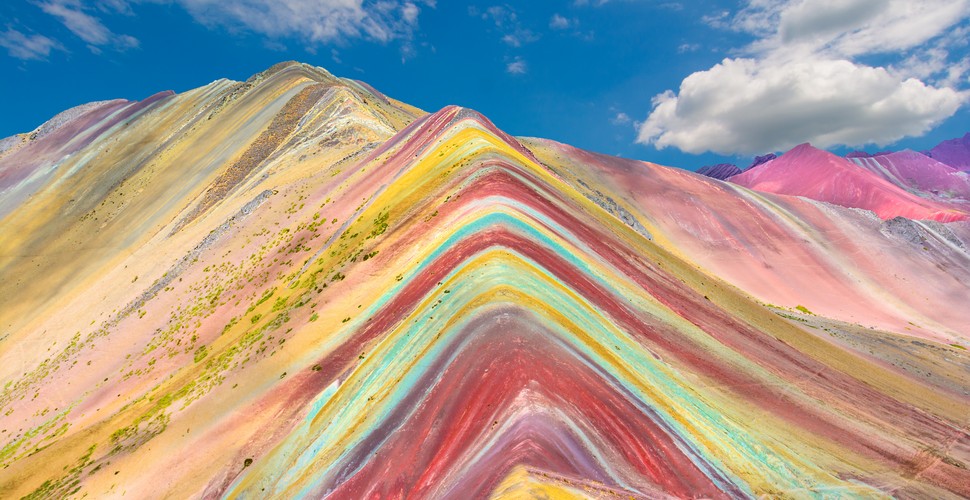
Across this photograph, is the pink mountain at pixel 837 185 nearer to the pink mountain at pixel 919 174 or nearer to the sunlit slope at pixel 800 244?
the sunlit slope at pixel 800 244

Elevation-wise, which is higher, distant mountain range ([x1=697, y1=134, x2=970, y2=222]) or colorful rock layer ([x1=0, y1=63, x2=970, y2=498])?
distant mountain range ([x1=697, y1=134, x2=970, y2=222])

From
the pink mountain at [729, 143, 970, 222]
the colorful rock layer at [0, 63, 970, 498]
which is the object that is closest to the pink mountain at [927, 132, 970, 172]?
the pink mountain at [729, 143, 970, 222]

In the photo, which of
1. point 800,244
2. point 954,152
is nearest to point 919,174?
point 954,152

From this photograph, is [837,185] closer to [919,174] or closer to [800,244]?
[919,174]

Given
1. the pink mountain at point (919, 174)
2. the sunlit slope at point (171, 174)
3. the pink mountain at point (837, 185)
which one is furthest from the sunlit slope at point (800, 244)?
the pink mountain at point (919, 174)

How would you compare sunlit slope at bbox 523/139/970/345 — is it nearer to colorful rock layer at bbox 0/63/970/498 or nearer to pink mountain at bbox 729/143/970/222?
colorful rock layer at bbox 0/63/970/498

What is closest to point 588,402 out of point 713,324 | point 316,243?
point 713,324

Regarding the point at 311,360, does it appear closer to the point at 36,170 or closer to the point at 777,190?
the point at 36,170
